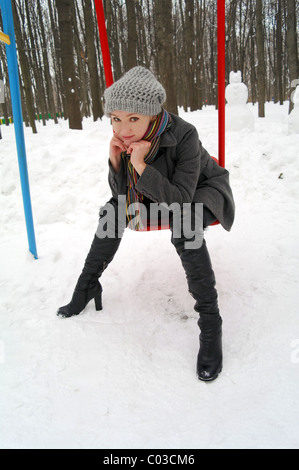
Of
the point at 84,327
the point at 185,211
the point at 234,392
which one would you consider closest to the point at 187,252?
the point at 185,211

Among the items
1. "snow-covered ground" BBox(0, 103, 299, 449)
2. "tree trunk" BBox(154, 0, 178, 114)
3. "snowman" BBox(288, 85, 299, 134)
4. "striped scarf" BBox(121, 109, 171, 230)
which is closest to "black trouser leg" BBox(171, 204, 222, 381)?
"snow-covered ground" BBox(0, 103, 299, 449)

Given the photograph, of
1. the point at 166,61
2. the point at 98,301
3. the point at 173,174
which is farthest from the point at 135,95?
the point at 166,61

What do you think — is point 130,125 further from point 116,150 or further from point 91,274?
point 91,274

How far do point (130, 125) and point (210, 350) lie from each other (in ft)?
3.21

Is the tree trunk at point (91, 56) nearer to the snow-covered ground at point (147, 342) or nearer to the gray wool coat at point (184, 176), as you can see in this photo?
the snow-covered ground at point (147, 342)

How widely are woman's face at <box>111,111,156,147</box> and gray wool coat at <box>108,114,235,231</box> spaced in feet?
0.31

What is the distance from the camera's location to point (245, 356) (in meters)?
1.40

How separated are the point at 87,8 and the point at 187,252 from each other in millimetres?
9064

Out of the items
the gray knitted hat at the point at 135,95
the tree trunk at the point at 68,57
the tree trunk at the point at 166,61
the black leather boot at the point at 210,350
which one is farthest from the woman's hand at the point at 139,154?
the tree trunk at the point at 68,57

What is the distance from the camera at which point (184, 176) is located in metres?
1.33

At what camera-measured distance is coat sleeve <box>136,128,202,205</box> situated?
1265 mm

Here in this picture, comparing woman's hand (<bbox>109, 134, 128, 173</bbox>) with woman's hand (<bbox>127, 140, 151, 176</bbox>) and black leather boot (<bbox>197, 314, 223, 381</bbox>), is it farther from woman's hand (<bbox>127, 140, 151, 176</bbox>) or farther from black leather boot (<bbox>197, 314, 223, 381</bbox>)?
black leather boot (<bbox>197, 314, 223, 381</bbox>)

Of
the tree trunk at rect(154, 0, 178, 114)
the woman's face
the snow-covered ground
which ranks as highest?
the tree trunk at rect(154, 0, 178, 114)

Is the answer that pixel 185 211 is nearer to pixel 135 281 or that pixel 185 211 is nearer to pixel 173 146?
pixel 173 146
